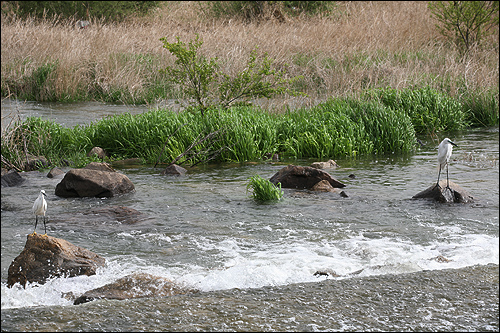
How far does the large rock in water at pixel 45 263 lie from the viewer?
4.96 meters

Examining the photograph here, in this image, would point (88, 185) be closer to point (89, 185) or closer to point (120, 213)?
point (89, 185)

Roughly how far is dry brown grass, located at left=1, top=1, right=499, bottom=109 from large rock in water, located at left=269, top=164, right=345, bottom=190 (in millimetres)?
5840

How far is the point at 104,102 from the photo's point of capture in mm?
17625

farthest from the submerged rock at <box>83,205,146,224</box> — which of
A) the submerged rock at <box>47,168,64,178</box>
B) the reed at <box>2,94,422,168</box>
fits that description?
the reed at <box>2,94,422,168</box>

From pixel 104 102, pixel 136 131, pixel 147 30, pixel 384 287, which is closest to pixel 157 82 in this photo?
pixel 104 102

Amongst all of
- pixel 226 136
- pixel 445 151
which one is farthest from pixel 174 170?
pixel 445 151

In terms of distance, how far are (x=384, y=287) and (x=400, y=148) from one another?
7.08 m

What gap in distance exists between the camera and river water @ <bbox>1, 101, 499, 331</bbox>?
14.1 feet

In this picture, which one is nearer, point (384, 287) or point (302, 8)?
point (384, 287)

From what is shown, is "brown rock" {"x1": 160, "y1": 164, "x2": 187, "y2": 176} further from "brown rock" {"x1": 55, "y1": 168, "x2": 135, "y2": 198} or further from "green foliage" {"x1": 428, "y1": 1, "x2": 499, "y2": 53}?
"green foliage" {"x1": 428, "y1": 1, "x2": 499, "y2": 53}

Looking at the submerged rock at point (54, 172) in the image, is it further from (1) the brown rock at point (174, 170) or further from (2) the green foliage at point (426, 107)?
(2) the green foliage at point (426, 107)

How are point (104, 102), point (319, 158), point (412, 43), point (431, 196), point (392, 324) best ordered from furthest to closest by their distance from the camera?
point (412, 43), point (104, 102), point (319, 158), point (431, 196), point (392, 324)

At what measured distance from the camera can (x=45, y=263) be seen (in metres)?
5.05

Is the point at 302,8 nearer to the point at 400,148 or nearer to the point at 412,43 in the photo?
the point at 412,43
